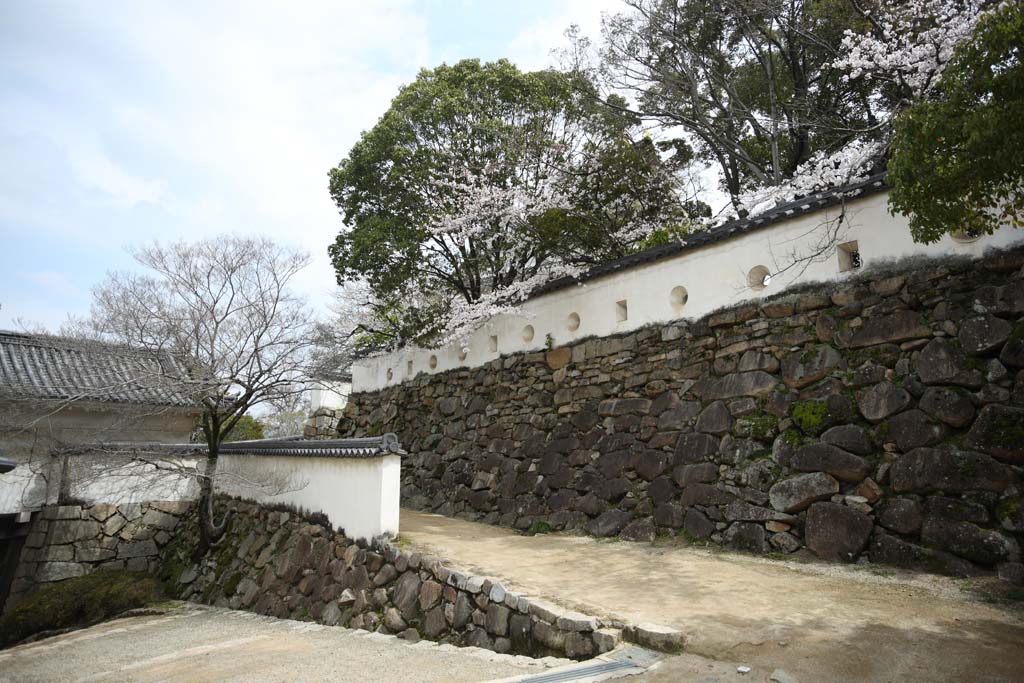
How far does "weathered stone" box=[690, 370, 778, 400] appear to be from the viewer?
7.31 metres

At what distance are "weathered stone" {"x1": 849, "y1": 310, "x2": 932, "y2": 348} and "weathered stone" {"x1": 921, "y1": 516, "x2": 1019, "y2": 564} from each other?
170 centimetres

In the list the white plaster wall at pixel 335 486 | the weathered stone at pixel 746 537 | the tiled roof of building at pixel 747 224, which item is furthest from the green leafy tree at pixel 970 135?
the white plaster wall at pixel 335 486

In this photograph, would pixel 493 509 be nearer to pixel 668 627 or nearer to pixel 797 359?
pixel 797 359

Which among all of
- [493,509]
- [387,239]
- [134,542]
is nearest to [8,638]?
[134,542]

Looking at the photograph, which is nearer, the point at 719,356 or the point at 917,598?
the point at 917,598

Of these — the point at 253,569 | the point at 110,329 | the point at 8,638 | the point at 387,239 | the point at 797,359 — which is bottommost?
the point at 8,638

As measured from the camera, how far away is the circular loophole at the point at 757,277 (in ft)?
25.3

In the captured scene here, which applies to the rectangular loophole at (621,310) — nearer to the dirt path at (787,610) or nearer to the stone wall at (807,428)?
the stone wall at (807,428)

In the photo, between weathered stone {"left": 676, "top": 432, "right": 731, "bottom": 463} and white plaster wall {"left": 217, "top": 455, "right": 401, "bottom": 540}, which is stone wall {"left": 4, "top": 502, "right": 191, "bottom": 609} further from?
weathered stone {"left": 676, "top": 432, "right": 731, "bottom": 463}

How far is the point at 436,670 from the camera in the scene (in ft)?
15.7

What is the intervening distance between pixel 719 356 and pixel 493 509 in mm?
4457

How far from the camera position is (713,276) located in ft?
26.8

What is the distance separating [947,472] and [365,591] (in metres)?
5.79

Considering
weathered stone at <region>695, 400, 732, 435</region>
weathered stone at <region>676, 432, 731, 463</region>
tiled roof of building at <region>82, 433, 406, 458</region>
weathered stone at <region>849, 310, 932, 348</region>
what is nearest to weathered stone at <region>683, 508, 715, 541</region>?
weathered stone at <region>676, 432, 731, 463</region>
